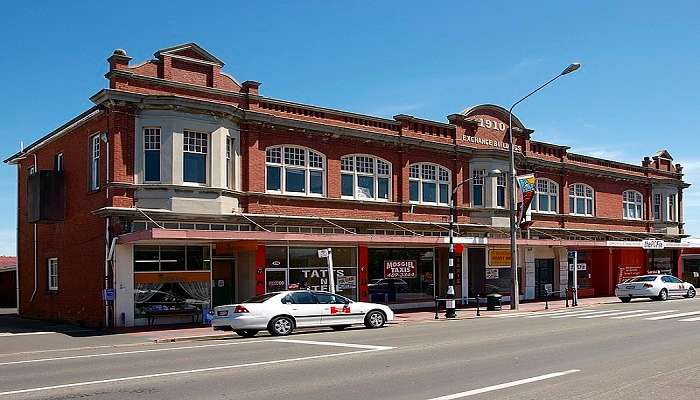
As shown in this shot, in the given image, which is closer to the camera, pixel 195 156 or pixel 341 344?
pixel 341 344

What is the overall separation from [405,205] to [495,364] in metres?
18.2

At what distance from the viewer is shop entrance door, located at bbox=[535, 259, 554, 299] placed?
3797 cm

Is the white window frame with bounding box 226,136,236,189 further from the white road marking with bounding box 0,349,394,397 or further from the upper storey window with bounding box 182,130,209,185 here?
the white road marking with bounding box 0,349,394,397

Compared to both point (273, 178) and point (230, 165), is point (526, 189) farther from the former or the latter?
point (230, 165)


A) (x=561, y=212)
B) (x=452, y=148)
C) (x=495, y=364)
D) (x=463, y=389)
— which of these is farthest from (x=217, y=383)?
(x=561, y=212)

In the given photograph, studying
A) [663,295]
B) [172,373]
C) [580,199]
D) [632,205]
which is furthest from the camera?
[632,205]

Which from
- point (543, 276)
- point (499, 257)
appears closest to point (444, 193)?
point (499, 257)

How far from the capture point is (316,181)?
2820cm

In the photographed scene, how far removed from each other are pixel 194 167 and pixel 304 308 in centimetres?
686

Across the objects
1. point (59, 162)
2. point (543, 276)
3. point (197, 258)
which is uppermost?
point (59, 162)

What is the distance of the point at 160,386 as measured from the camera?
11.0 metres

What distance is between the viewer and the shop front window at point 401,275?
99.1 ft

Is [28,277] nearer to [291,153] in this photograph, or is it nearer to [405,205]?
[291,153]

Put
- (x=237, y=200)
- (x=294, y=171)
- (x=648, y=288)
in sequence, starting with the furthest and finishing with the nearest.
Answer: (x=648, y=288), (x=294, y=171), (x=237, y=200)
